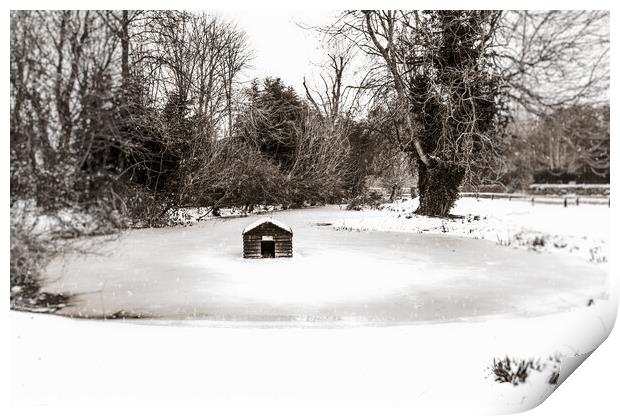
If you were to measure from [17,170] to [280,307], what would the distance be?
5.77 feet

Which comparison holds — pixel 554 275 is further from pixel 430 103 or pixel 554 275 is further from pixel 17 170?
pixel 17 170

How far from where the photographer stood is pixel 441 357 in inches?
141

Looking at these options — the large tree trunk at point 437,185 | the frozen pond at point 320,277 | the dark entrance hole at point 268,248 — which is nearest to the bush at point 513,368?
the frozen pond at point 320,277

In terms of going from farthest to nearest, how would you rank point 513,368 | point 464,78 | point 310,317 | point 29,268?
1. point 464,78
2. point 513,368
3. point 29,268
4. point 310,317

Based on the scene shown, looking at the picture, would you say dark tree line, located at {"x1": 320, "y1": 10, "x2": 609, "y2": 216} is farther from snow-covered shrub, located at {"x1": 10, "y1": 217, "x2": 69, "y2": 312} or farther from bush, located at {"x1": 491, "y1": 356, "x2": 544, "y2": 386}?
snow-covered shrub, located at {"x1": 10, "y1": 217, "x2": 69, "y2": 312}

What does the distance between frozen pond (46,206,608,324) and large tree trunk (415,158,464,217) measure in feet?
0.80

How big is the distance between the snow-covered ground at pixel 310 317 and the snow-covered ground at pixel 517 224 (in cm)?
2

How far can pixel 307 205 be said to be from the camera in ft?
12.2

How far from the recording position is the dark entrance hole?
11.9 ft

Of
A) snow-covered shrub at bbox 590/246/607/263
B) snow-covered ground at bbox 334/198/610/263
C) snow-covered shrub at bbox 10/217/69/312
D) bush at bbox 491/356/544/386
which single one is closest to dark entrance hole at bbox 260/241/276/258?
snow-covered ground at bbox 334/198/610/263

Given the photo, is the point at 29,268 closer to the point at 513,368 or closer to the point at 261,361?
the point at 261,361

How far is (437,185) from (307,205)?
863 mm

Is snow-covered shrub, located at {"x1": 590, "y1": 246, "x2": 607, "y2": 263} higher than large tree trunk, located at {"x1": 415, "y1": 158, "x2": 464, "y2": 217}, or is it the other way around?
large tree trunk, located at {"x1": 415, "y1": 158, "x2": 464, "y2": 217}

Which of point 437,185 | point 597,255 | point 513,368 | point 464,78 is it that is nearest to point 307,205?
point 437,185
